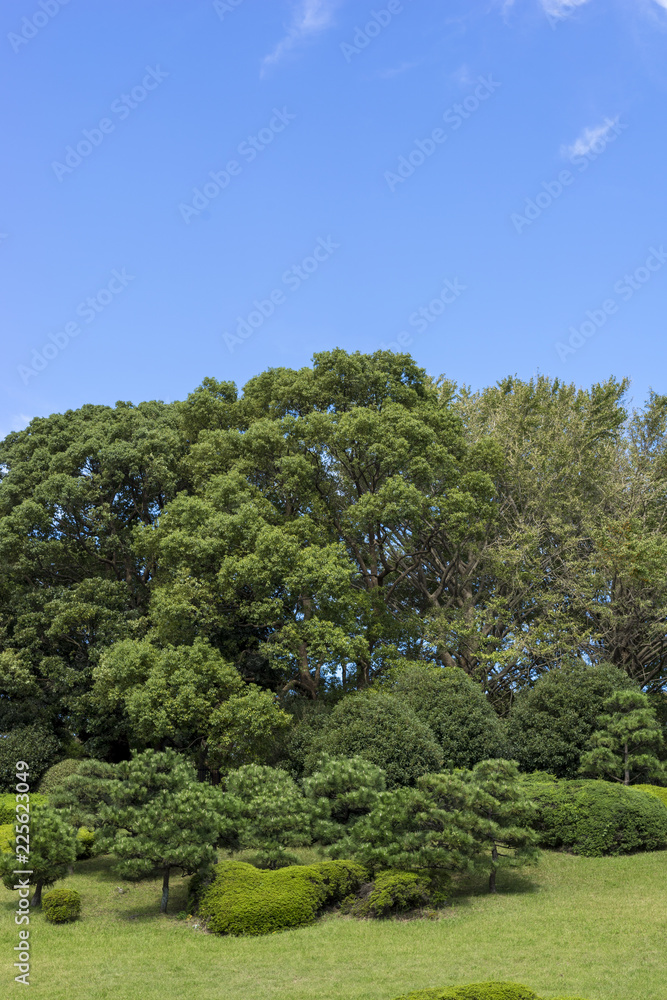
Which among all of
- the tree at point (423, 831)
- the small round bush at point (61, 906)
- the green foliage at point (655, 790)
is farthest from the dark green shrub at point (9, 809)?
the green foliage at point (655, 790)

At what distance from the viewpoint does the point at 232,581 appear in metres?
21.9

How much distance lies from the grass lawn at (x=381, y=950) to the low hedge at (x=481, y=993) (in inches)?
53.2

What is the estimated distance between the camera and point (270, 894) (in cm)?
1384

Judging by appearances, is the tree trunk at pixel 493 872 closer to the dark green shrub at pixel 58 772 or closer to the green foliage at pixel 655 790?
the green foliage at pixel 655 790

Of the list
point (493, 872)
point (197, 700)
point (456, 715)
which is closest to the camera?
point (493, 872)

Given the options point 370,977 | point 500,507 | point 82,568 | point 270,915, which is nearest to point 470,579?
point 500,507

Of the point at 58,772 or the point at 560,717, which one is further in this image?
the point at 58,772

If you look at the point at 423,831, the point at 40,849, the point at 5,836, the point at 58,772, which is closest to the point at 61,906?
the point at 40,849

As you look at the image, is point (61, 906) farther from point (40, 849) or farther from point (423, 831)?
point (423, 831)

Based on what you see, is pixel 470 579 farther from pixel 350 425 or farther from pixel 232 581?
pixel 232 581

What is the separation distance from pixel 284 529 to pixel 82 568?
8.22 m

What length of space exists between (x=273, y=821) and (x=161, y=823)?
2.10 meters

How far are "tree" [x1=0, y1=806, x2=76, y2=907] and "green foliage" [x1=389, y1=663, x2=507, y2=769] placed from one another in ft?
27.3

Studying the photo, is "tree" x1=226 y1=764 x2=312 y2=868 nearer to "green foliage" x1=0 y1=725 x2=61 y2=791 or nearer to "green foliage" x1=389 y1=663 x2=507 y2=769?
"green foliage" x1=389 y1=663 x2=507 y2=769
